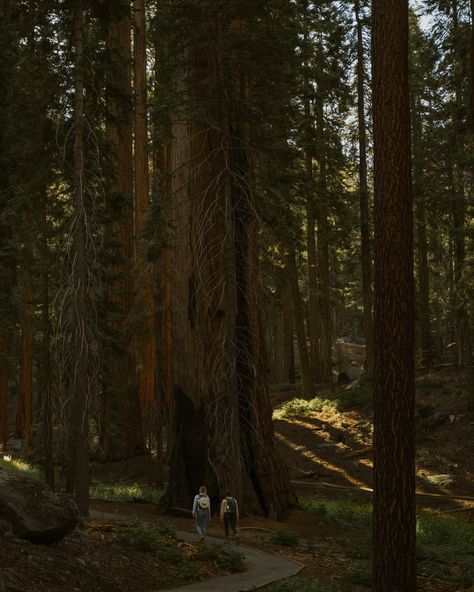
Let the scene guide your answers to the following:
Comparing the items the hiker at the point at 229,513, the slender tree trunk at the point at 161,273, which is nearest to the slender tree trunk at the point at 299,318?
the slender tree trunk at the point at 161,273

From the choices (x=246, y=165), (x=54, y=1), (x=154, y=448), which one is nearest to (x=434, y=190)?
(x=246, y=165)

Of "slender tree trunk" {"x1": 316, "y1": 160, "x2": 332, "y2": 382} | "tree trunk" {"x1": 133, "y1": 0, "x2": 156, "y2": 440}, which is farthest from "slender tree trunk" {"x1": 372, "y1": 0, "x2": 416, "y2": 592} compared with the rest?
"slender tree trunk" {"x1": 316, "y1": 160, "x2": 332, "y2": 382}

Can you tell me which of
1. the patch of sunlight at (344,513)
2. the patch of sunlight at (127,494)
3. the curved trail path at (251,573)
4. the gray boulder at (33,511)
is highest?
the gray boulder at (33,511)

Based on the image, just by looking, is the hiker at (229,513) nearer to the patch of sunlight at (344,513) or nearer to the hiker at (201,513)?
the hiker at (201,513)

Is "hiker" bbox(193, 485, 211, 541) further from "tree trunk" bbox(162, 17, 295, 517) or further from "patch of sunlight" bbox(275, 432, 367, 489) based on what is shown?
"patch of sunlight" bbox(275, 432, 367, 489)

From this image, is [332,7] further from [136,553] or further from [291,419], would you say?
[136,553]

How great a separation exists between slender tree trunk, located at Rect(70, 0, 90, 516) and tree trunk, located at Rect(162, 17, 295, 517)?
2579 mm

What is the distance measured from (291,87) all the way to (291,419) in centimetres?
1706

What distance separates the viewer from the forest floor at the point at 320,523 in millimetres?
8844

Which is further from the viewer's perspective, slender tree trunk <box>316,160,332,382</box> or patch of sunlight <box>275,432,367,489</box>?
slender tree trunk <box>316,160,332,382</box>

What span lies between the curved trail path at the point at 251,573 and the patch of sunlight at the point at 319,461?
33.1 ft

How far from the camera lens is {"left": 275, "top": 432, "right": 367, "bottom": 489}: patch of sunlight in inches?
877

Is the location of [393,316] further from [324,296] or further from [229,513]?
[324,296]

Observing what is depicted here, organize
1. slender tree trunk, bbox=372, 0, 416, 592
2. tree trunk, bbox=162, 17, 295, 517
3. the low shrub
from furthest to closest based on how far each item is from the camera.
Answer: tree trunk, bbox=162, 17, 295, 517
the low shrub
slender tree trunk, bbox=372, 0, 416, 592
